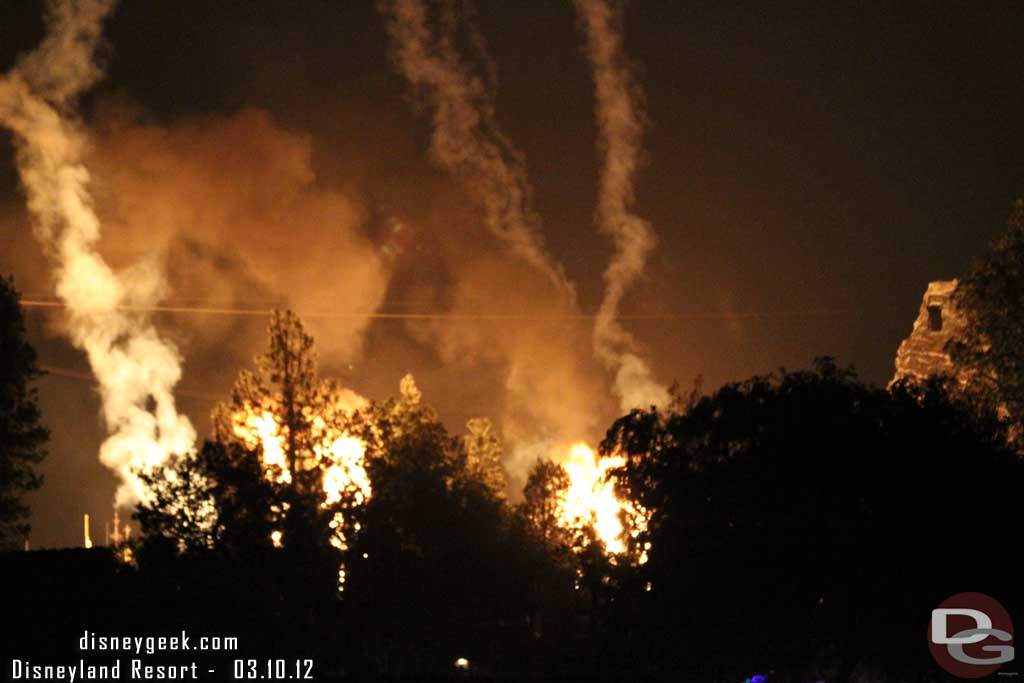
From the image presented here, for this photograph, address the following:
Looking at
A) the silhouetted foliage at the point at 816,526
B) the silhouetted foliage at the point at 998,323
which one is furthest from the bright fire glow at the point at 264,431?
the silhouetted foliage at the point at 998,323

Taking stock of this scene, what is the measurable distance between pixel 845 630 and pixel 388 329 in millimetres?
54101

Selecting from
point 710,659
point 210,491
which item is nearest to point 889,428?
point 710,659

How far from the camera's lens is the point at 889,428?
21.5 metres

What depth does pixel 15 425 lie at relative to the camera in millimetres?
40438

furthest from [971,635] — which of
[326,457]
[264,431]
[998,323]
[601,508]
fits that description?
[264,431]

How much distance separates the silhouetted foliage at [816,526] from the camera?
20.5m

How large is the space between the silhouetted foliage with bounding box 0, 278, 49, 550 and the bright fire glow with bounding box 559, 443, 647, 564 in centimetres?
2085

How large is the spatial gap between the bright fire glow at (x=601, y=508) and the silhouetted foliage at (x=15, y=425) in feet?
68.4

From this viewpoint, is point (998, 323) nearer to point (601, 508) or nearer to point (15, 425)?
point (601, 508)

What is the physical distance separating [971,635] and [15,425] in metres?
34.3

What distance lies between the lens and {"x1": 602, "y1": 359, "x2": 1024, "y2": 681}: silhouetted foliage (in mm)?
20469

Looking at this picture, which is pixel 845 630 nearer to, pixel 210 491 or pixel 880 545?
pixel 880 545

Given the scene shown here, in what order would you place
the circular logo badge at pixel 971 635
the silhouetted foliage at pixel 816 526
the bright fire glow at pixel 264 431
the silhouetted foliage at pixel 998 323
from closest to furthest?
the silhouetted foliage at pixel 816 526 < the circular logo badge at pixel 971 635 < the silhouetted foliage at pixel 998 323 < the bright fire glow at pixel 264 431

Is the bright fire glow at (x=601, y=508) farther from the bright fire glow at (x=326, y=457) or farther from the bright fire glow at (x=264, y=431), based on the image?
the bright fire glow at (x=264, y=431)
